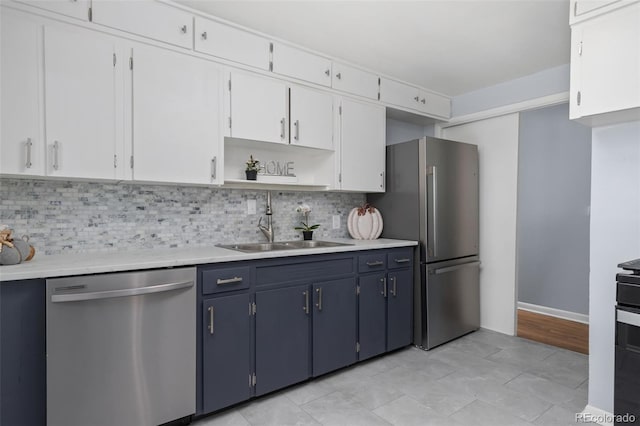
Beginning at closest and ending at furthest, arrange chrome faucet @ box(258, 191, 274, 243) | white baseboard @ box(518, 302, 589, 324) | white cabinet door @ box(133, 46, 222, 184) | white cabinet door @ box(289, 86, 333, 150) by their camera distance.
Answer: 1. white cabinet door @ box(133, 46, 222, 184)
2. white cabinet door @ box(289, 86, 333, 150)
3. chrome faucet @ box(258, 191, 274, 243)
4. white baseboard @ box(518, 302, 589, 324)

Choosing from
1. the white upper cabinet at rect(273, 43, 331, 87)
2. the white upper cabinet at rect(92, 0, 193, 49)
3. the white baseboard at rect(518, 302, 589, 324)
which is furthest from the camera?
the white baseboard at rect(518, 302, 589, 324)

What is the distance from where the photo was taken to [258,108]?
2.62 meters

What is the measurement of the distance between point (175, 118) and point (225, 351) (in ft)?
4.75

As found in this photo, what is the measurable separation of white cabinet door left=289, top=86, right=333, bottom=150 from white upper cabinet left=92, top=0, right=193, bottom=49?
33.7 inches

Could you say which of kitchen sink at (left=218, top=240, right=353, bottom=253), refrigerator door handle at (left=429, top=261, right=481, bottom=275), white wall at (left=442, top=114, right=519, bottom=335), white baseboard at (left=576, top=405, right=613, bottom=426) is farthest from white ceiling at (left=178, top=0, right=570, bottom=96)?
white baseboard at (left=576, top=405, right=613, bottom=426)

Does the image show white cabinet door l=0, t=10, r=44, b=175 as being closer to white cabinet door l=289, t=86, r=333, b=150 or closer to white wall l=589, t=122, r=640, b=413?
white cabinet door l=289, t=86, r=333, b=150

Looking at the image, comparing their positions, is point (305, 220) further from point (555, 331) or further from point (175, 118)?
point (555, 331)

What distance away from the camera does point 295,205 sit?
3.25 m

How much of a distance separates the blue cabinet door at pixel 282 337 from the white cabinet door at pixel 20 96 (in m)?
1.42

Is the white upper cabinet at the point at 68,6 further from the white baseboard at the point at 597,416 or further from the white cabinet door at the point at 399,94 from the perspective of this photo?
the white baseboard at the point at 597,416

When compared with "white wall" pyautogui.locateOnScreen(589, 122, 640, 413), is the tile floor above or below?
below

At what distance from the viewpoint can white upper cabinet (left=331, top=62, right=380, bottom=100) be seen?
306cm

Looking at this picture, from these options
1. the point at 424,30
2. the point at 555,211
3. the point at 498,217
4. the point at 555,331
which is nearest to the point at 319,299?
the point at 424,30

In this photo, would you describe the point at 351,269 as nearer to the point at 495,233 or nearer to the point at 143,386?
the point at 143,386
